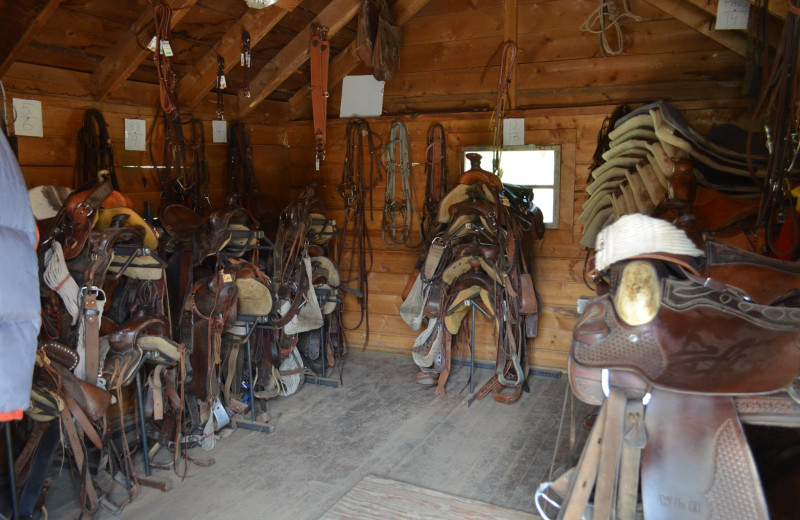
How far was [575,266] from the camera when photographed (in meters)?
4.32

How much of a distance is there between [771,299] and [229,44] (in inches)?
131

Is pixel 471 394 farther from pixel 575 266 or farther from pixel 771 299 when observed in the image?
pixel 771 299

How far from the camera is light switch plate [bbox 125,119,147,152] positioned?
364 cm

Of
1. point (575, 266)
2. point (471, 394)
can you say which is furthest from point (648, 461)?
point (575, 266)

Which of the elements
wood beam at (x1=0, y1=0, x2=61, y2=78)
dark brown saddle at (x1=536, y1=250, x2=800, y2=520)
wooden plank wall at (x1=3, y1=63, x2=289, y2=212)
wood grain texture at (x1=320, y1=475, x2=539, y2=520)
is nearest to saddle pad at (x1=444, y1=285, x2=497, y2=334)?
wood grain texture at (x1=320, y1=475, x2=539, y2=520)

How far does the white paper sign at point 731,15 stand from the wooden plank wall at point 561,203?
1.82 feet

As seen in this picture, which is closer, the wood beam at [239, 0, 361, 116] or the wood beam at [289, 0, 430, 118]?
the wood beam at [239, 0, 361, 116]

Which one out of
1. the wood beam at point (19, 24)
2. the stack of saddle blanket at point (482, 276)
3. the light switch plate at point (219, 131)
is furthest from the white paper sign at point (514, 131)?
the wood beam at point (19, 24)

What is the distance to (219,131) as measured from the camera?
438 centimetres

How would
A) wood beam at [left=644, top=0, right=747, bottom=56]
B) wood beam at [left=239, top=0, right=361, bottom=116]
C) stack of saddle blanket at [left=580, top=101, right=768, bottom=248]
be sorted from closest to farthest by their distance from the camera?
stack of saddle blanket at [left=580, top=101, right=768, bottom=248], wood beam at [left=644, top=0, right=747, bottom=56], wood beam at [left=239, top=0, right=361, bottom=116]

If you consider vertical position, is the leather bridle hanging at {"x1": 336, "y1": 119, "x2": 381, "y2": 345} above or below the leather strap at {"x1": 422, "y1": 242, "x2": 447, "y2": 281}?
above

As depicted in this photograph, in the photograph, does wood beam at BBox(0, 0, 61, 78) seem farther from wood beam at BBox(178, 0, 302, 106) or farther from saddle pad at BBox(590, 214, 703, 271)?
saddle pad at BBox(590, 214, 703, 271)

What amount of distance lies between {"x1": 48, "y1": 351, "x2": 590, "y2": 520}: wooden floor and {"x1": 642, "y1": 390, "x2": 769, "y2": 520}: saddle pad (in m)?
0.44

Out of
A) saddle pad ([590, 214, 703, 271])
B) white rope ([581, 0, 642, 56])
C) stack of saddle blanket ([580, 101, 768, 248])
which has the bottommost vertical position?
saddle pad ([590, 214, 703, 271])
